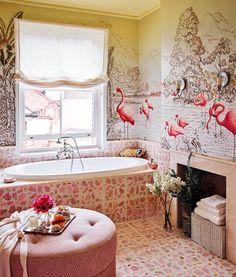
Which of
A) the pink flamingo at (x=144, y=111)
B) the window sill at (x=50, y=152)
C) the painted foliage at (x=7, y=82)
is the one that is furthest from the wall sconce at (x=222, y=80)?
the painted foliage at (x=7, y=82)

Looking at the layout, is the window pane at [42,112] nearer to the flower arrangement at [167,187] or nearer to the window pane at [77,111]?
the window pane at [77,111]

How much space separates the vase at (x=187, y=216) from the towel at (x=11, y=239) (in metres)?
1.58

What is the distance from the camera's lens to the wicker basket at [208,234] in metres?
Result: 2.63

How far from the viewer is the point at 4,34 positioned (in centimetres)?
371

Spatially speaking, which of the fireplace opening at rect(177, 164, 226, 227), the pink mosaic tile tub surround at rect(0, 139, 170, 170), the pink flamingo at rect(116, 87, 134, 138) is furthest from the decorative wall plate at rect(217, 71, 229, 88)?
the pink flamingo at rect(116, 87, 134, 138)

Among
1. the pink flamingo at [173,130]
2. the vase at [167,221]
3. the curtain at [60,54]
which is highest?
the curtain at [60,54]

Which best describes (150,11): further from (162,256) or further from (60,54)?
(162,256)

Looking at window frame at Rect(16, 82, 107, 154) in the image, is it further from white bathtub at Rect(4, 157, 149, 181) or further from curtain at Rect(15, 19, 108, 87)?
white bathtub at Rect(4, 157, 149, 181)

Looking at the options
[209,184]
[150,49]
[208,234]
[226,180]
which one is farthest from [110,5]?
[208,234]

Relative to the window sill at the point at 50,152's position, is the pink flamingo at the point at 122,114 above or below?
above

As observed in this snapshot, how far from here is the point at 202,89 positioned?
2.90m

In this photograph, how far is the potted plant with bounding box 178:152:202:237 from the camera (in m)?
3.03

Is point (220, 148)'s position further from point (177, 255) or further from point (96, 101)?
point (96, 101)

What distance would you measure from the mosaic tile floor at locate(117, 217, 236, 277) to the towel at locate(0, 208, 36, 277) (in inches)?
32.2
